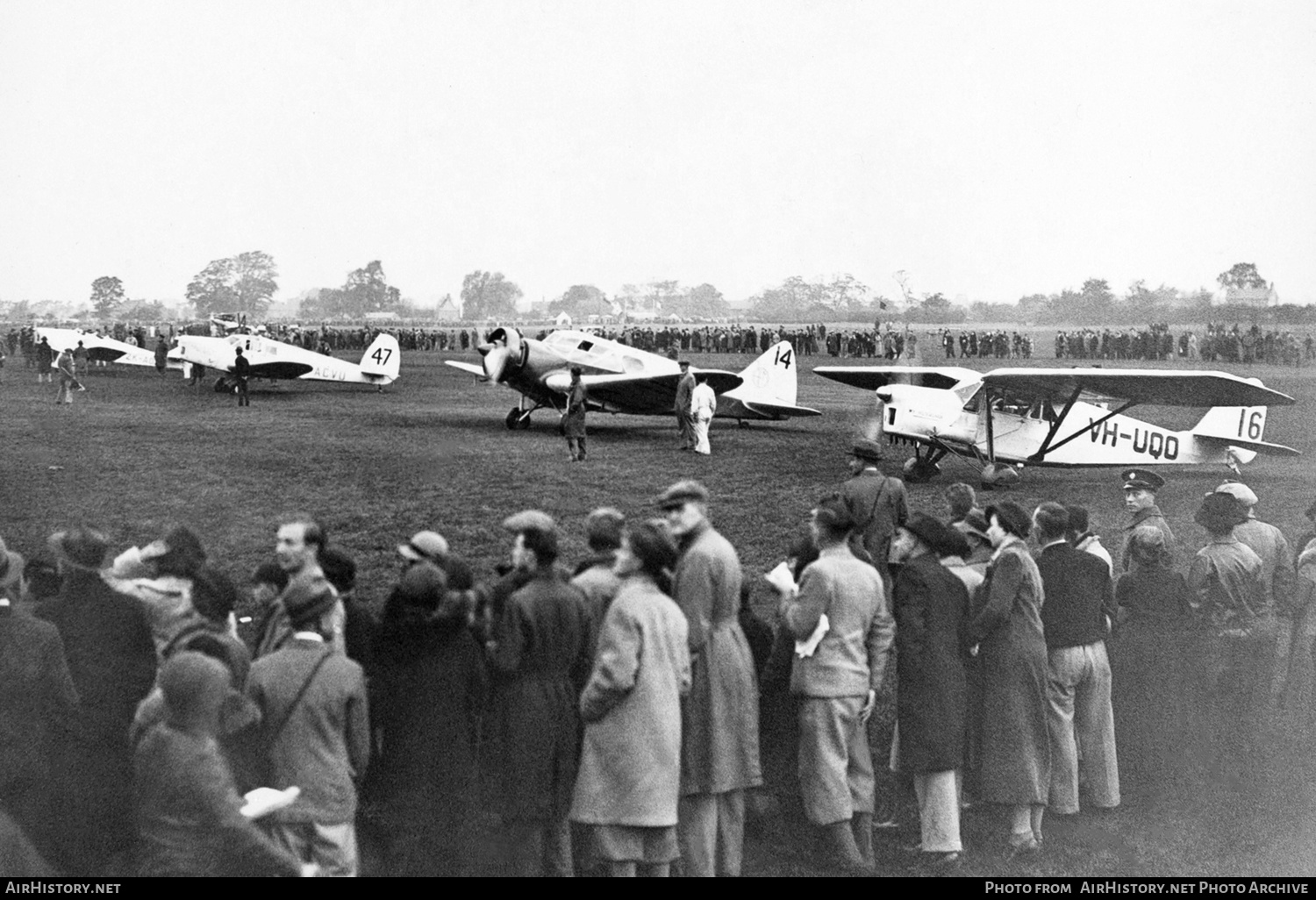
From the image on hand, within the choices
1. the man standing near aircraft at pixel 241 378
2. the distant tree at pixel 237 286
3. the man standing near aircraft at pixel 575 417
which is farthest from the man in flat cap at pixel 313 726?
the man standing near aircraft at pixel 241 378

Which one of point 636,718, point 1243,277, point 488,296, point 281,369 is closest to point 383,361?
point 281,369

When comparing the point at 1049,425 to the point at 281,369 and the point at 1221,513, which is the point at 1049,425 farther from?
the point at 281,369

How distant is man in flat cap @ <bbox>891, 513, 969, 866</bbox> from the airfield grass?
260 mm

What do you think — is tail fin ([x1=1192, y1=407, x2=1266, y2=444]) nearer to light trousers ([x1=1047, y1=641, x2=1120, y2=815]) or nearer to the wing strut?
the wing strut

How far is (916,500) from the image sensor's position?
1248cm

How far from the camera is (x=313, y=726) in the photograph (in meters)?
4.08

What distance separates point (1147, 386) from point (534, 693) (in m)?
10.6

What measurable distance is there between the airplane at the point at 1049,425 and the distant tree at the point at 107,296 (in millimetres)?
7615

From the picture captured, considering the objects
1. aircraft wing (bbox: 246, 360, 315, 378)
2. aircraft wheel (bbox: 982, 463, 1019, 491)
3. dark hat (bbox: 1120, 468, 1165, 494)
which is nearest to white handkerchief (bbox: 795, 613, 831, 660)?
dark hat (bbox: 1120, 468, 1165, 494)

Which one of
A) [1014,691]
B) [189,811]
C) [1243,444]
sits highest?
[1243,444]

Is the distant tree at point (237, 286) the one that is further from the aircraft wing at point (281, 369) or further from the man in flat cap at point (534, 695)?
the aircraft wing at point (281, 369)

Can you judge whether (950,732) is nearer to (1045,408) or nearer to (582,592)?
(582,592)

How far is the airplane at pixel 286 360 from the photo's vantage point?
20.7 metres

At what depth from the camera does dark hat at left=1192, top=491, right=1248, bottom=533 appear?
6684 millimetres
